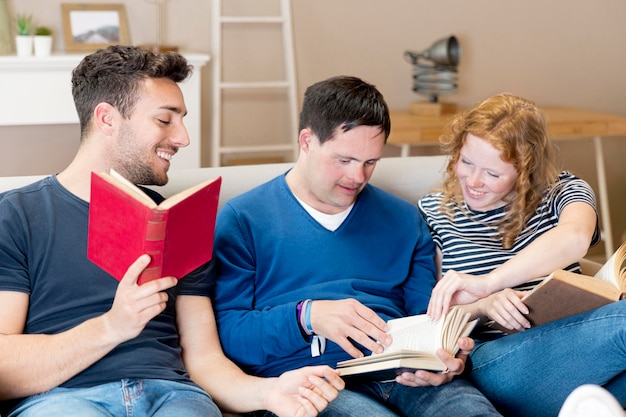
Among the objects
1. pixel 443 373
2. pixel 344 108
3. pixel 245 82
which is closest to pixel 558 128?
pixel 245 82

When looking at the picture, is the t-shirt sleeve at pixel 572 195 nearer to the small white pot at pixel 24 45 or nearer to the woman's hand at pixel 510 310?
the woman's hand at pixel 510 310

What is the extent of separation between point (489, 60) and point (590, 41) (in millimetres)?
616

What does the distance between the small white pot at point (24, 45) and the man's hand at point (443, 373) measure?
7.66 feet

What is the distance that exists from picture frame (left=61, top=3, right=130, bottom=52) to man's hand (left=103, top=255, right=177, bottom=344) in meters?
2.29

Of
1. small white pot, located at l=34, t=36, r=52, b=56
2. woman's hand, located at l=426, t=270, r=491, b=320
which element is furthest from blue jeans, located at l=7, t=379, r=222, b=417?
small white pot, located at l=34, t=36, r=52, b=56

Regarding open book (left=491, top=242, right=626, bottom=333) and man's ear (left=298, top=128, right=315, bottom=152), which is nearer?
open book (left=491, top=242, right=626, bottom=333)

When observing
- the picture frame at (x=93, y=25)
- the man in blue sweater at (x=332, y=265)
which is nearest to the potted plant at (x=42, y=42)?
the picture frame at (x=93, y=25)

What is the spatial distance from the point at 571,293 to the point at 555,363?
0.62 ft

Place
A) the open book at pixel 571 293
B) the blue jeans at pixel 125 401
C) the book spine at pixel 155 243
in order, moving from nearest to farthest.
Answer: the book spine at pixel 155 243, the blue jeans at pixel 125 401, the open book at pixel 571 293

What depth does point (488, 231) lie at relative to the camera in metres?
2.20

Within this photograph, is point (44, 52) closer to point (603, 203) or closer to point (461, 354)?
point (461, 354)

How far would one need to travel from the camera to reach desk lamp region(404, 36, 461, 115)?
Answer: 3.85m

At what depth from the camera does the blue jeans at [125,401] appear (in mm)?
1617

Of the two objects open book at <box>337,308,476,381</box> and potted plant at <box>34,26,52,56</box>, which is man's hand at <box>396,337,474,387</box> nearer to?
open book at <box>337,308,476,381</box>
